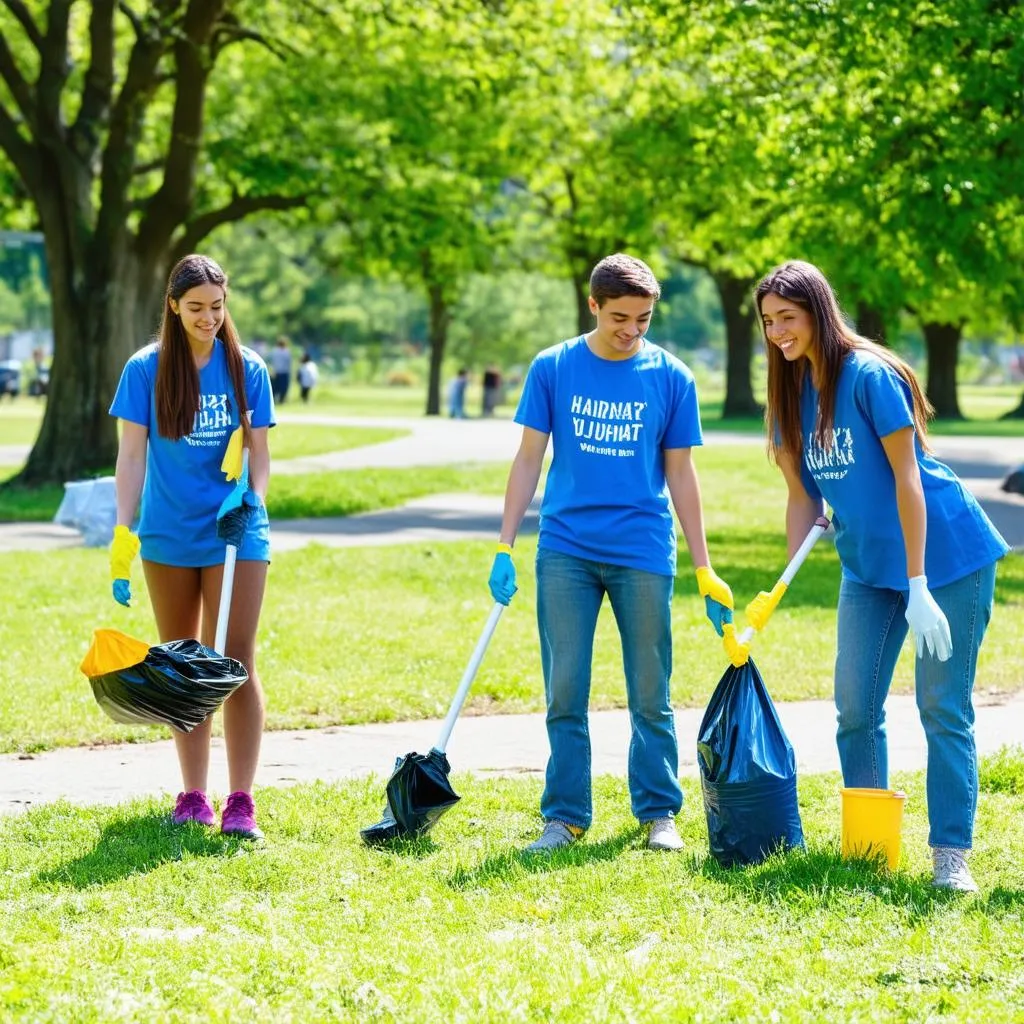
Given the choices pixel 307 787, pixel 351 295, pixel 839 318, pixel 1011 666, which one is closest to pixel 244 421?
pixel 307 787

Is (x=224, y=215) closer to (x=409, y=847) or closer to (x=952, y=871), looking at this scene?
(x=409, y=847)

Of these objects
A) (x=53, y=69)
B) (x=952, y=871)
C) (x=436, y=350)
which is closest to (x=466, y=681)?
(x=952, y=871)

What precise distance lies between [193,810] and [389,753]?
1424mm

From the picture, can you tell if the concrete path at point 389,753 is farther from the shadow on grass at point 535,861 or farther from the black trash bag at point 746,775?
the black trash bag at point 746,775

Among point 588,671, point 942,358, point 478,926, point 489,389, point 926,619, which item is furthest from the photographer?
point 489,389

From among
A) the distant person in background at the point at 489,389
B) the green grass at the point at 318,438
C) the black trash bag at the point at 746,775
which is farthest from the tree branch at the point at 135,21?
the distant person in background at the point at 489,389

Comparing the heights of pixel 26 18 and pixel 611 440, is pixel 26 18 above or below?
above

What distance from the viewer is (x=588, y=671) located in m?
5.61

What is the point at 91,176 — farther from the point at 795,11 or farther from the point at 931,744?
the point at 931,744

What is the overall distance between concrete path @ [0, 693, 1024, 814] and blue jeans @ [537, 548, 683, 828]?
3.30 ft

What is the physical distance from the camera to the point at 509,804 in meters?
6.01

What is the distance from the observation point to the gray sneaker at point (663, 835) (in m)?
5.39

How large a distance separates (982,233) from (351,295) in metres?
63.3

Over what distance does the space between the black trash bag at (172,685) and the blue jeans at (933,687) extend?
190cm
